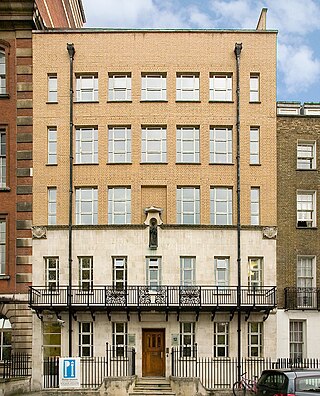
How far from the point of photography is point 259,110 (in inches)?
1307

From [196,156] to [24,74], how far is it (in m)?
9.33

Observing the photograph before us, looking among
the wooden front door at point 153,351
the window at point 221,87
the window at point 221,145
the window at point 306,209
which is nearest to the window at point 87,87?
the window at point 221,87

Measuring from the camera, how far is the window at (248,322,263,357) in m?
31.7

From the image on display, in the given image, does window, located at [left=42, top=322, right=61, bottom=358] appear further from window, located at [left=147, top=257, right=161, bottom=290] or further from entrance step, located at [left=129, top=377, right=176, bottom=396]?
window, located at [left=147, top=257, right=161, bottom=290]

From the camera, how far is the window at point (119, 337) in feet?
104

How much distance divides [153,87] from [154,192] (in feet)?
17.2

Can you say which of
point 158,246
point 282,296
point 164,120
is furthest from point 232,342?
point 164,120

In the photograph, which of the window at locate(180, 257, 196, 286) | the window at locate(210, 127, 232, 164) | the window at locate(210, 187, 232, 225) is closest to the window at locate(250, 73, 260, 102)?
the window at locate(210, 127, 232, 164)

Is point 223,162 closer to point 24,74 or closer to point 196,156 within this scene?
point 196,156

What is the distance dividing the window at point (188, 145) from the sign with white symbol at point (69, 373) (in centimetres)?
1222

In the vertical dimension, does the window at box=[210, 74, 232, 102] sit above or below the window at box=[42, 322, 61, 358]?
above

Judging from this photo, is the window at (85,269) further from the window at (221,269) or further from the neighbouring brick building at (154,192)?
the window at (221,269)

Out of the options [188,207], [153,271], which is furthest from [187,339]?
[188,207]

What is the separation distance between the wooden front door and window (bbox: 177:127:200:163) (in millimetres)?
8412
